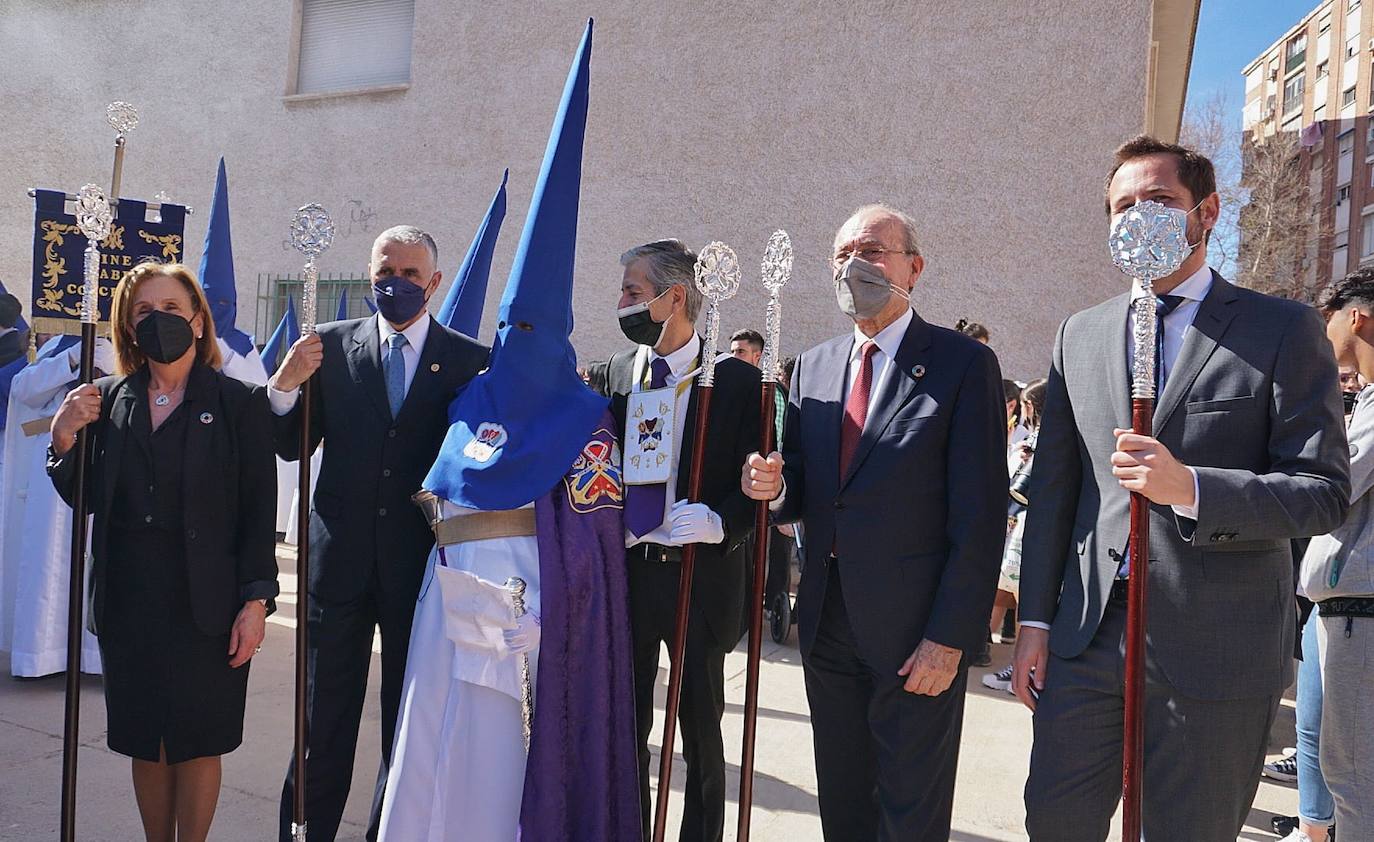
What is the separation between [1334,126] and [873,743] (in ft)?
175

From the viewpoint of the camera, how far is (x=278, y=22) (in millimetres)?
14031

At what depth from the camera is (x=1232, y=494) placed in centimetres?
205

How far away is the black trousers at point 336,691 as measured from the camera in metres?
3.28

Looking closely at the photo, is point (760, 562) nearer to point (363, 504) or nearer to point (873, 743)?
point (873, 743)

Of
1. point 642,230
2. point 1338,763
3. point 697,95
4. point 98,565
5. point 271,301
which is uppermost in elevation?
point 697,95

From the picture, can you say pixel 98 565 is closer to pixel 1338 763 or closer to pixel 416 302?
pixel 416 302

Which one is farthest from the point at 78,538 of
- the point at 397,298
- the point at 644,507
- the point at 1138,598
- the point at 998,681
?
the point at 998,681

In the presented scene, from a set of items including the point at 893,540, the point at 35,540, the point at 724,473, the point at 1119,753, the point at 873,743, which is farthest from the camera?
the point at 35,540

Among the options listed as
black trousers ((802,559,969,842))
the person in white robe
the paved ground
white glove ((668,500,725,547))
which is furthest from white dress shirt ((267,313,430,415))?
the person in white robe

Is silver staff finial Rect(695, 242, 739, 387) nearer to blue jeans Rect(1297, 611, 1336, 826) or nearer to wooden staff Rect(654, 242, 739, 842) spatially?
wooden staff Rect(654, 242, 739, 842)

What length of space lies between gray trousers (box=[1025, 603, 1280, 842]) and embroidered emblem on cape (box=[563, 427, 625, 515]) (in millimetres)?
1291

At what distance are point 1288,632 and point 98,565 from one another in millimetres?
3110

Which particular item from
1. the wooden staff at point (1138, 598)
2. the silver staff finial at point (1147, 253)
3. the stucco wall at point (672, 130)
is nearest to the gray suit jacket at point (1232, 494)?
the wooden staff at point (1138, 598)

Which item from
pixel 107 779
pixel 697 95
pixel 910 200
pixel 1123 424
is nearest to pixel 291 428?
pixel 107 779
